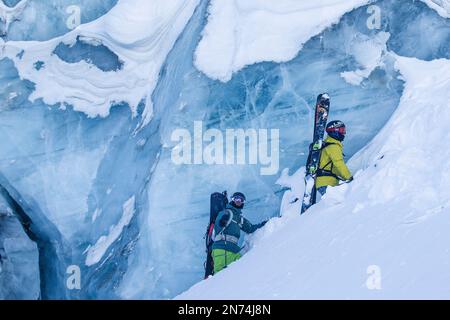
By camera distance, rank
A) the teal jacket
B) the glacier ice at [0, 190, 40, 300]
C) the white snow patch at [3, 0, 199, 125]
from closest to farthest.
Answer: the teal jacket → the glacier ice at [0, 190, 40, 300] → the white snow patch at [3, 0, 199, 125]

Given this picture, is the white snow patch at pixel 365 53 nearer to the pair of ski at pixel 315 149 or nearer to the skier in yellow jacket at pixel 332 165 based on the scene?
the pair of ski at pixel 315 149

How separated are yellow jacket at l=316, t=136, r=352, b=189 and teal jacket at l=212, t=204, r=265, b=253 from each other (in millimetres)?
667

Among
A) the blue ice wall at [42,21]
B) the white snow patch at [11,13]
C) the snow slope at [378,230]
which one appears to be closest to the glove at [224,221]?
the snow slope at [378,230]

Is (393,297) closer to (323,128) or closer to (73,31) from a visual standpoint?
(323,128)

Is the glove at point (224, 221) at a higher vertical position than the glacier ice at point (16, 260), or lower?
higher

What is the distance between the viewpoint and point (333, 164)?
22.4ft

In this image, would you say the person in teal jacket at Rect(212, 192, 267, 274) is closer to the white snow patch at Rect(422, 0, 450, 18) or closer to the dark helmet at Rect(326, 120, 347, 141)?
the dark helmet at Rect(326, 120, 347, 141)

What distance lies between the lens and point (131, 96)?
8281 mm

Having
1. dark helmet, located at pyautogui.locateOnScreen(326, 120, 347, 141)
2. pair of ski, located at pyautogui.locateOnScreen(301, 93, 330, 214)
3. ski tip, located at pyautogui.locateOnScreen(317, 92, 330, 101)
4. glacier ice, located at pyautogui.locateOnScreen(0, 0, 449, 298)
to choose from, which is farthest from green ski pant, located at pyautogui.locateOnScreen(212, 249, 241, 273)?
ski tip, located at pyautogui.locateOnScreen(317, 92, 330, 101)

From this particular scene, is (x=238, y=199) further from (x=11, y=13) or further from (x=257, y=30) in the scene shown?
(x=11, y=13)

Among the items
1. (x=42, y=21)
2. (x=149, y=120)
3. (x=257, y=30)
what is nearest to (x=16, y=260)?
(x=149, y=120)

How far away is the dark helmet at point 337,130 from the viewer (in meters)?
6.98

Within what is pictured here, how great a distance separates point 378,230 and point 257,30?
264cm

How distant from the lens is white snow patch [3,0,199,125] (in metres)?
8.24
